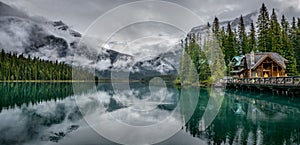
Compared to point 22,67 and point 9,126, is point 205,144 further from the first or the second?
point 22,67

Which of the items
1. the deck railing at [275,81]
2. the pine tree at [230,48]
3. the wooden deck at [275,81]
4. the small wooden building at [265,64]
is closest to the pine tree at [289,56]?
the small wooden building at [265,64]

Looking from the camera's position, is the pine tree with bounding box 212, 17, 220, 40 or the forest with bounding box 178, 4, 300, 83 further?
the pine tree with bounding box 212, 17, 220, 40

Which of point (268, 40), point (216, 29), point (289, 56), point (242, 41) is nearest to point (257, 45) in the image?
point (242, 41)

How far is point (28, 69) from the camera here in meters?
95.6

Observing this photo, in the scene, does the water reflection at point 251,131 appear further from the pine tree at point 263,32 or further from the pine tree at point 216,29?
the pine tree at point 216,29

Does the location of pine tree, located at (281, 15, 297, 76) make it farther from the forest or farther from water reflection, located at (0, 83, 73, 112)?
water reflection, located at (0, 83, 73, 112)

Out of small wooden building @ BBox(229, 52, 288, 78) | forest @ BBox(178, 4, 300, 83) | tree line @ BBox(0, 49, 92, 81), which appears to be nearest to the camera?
small wooden building @ BBox(229, 52, 288, 78)

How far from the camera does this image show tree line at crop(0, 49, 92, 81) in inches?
3459

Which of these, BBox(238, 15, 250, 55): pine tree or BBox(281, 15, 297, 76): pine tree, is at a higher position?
BBox(238, 15, 250, 55): pine tree

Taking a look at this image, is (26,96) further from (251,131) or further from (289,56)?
(289,56)

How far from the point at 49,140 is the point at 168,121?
6.95m

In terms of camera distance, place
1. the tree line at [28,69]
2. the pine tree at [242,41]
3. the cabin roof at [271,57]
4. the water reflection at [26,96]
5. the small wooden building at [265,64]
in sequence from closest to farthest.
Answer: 1. the water reflection at [26,96]
2. the cabin roof at [271,57]
3. the small wooden building at [265,64]
4. the pine tree at [242,41]
5. the tree line at [28,69]

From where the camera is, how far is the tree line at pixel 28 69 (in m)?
87.8

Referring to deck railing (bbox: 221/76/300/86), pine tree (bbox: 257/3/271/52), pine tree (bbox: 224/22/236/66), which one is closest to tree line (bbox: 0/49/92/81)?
pine tree (bbox: 224/22/236/66)
